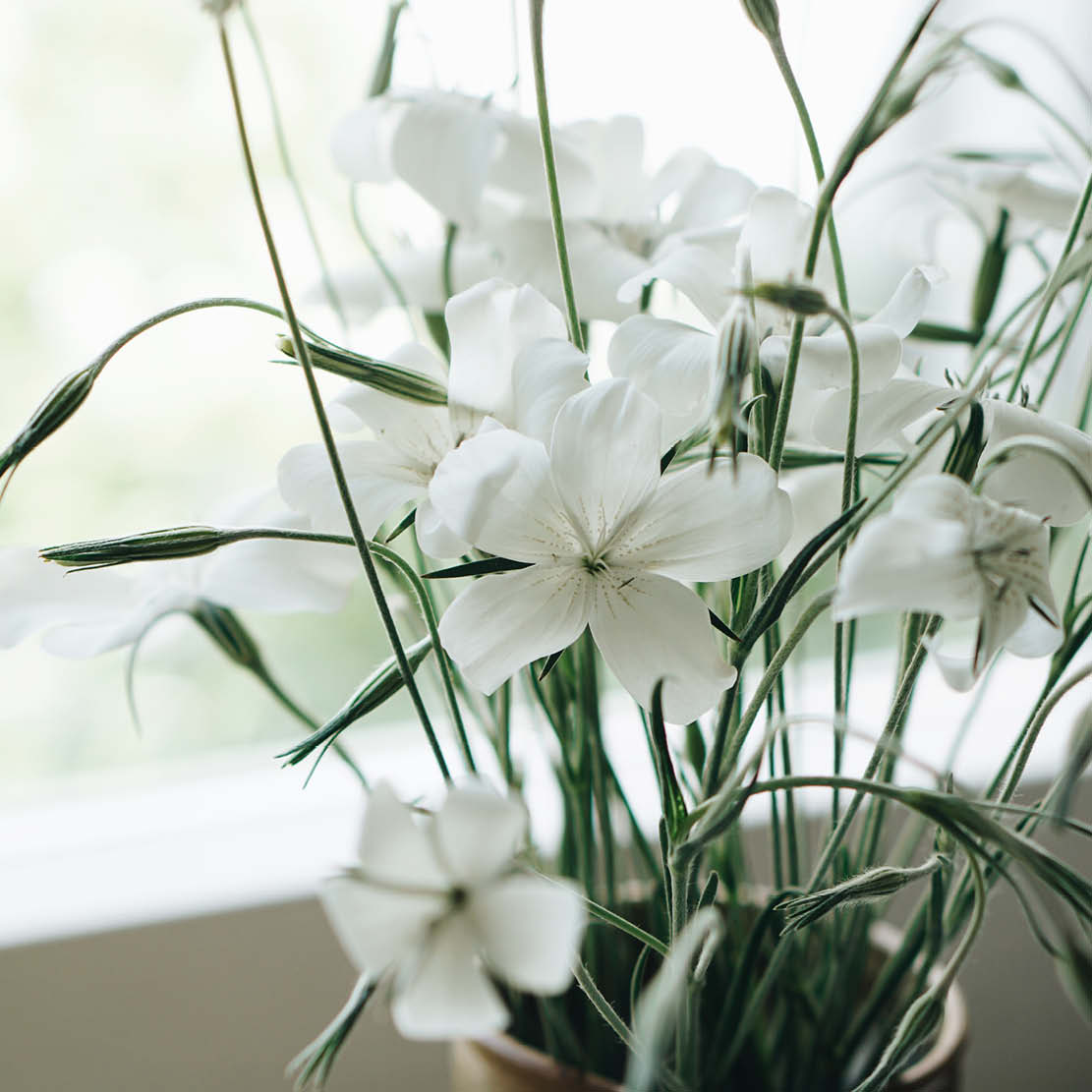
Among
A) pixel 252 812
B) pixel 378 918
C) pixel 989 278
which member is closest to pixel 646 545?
pixel 378 918

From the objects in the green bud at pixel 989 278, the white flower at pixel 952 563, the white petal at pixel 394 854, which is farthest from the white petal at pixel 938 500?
the green bud at pixel 989 278

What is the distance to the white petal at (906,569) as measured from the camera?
0.19m

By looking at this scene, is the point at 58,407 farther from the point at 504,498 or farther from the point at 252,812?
the point at 252,812

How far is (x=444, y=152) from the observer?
323 mm

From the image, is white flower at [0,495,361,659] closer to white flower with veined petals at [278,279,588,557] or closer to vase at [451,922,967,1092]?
white flower with veined petals at [278,279,588,557]

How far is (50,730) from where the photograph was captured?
80 cm

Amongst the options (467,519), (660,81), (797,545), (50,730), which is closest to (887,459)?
(797,545)

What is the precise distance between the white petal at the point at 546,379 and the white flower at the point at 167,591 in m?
0.07

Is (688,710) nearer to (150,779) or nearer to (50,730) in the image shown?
(150,779)

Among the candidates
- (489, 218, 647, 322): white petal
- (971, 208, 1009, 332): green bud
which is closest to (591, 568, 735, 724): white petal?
(489, 218, 647, 322): white petal

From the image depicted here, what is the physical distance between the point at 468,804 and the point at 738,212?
24 cm

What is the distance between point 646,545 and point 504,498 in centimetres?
3

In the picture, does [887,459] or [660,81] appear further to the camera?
[660,81]

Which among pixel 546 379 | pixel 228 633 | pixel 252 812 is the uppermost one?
pixel 546 379
